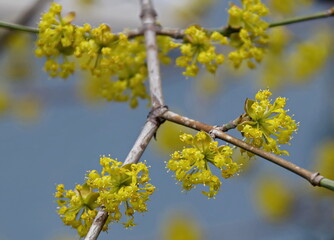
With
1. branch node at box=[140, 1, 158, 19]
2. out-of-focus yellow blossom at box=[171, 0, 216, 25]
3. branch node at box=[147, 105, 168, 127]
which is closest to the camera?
branch node at box=[147, 105, 168, 127]

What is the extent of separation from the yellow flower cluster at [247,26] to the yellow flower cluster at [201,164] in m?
0.54

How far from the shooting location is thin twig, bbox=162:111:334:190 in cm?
118

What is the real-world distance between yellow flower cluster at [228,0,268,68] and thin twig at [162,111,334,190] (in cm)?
47

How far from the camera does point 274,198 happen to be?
3.82 m

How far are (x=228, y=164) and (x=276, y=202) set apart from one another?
2.57m

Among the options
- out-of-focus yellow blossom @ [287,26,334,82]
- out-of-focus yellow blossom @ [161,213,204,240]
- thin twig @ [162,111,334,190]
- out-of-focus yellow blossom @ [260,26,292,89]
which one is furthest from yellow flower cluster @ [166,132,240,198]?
out-of-focus yellow blossom @ [161,213,204,240]

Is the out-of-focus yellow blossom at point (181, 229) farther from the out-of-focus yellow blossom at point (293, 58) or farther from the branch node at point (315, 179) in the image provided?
the branch node at point (315, 179)

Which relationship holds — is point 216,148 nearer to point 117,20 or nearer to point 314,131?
point 314,131

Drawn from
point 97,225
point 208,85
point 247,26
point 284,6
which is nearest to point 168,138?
point 208,85

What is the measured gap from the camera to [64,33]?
167 cm

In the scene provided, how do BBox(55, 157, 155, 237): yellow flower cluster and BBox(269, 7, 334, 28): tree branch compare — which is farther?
BBox(269, 7, 334, 28): tree branch

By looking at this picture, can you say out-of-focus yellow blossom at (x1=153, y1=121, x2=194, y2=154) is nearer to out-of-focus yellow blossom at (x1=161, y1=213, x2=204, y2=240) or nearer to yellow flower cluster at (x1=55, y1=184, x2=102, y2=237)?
out-of-focus yellow blossom at (x1=161, y1=213, x2=204, y2=240)

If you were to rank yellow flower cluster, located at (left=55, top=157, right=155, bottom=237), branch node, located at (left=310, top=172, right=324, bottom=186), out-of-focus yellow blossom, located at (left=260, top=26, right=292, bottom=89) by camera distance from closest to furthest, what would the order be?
branch node, located at (left=310, top=172, right=324, bottom=186) → yellow flower cluster, located at (left=55, top=157, right=155, bottom=237) → out-of-focus yellow blossom, located at (left=260, top=26, right=292, bottom=89)

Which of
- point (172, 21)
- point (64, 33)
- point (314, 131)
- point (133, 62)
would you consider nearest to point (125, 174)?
point (64, 33)
